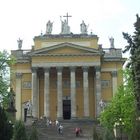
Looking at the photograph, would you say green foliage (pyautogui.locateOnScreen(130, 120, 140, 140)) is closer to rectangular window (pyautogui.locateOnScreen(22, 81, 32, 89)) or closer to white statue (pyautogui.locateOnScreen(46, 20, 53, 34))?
rectangular window (pyautogui.locateOnScreen(22, 81, 32, 89))

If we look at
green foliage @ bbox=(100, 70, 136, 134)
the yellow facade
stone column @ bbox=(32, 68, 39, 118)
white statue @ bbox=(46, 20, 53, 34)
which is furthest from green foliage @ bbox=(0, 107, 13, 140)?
white statue @ bbox=(46, 20, 53, 34)

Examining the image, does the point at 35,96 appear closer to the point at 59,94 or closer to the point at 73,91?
the point at 59,94

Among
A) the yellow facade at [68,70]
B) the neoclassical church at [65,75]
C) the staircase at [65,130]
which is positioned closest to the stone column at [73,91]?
the neoclassical church at [65,75]

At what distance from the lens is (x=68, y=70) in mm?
71812

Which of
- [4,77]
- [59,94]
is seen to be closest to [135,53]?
[4,77]

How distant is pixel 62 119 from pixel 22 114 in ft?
22.9

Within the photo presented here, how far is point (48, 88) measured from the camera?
69.6 meters

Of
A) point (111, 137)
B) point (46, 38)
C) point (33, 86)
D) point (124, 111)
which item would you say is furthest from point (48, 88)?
point (111, 137)

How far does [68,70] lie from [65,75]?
A: 3.34ft

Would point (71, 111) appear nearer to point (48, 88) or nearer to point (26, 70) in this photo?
point (48, 88)

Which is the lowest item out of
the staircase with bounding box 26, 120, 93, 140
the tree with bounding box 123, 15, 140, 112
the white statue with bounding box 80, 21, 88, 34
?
the staircase with bounding box 26, 120, 93, 140

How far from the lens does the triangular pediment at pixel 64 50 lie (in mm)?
69312

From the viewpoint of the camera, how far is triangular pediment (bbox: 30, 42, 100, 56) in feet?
227

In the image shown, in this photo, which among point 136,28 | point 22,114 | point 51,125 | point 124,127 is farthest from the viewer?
point 22,114
